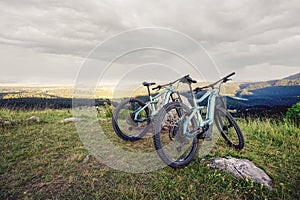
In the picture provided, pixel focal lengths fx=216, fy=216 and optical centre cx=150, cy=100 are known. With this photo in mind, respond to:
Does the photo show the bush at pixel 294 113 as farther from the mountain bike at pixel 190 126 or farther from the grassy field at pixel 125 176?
the mountain bike at pixel 190 126

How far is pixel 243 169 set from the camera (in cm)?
375

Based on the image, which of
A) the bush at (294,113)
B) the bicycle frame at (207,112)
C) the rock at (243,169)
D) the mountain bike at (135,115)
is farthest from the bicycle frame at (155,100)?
the bush at (294,113)

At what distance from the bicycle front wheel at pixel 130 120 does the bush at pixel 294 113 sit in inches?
228

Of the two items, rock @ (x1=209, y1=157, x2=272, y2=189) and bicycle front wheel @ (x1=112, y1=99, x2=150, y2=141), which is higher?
bicycle front wheel @ (x1=112, y1=99, x2=150, y2=141)

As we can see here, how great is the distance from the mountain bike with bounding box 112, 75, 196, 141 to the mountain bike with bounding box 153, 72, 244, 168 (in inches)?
22.3

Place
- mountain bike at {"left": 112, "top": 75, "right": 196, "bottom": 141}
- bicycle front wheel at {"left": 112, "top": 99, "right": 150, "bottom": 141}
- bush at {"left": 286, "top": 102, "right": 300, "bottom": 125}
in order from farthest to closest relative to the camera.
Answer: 1. bush at {"left": 286, "top": 102, "right": 300, "bottom": 125}
2. bicycle front wheel at {"left": 112, "top": 99, "right": 150, "bottom": 141}
3. mountain bike at {"left": 112, "top": 75, "right": 196, "bottom": 141}

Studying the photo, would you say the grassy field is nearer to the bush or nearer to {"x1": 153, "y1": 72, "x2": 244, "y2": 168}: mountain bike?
{"x1": 153, "y1": 72, "x2": 244, "y2": 168}: mountain bike

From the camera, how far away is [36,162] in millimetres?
4387

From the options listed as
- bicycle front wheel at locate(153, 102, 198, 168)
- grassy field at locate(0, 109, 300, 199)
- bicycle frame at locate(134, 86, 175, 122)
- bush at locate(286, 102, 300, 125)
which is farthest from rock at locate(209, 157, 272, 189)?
bush at locate(286, 102, 300, 125)

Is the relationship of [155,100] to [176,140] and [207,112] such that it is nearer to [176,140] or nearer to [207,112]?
[176,140]

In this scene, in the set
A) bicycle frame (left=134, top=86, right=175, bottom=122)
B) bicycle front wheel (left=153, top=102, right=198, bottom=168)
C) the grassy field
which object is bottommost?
the grassy field

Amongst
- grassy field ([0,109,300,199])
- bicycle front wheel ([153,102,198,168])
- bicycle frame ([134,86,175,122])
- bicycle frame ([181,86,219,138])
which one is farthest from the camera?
bicycle frame ([134,86,175,122])

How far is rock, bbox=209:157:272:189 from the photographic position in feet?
11.8

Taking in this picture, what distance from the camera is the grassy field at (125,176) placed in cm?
324
